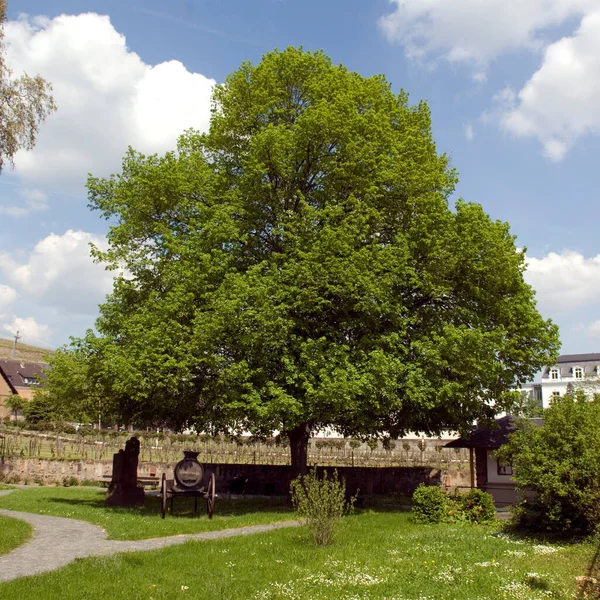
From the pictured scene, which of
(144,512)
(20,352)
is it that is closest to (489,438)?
(144,512)

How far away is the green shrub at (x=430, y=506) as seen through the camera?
17.7 m

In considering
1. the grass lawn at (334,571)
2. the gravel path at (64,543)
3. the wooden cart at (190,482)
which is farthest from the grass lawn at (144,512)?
the grass lawn at (334,571)

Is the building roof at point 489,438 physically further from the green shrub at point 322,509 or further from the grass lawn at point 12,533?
the grass lawn at point 12,533

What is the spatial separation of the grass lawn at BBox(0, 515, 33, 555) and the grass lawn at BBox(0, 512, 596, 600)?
2787 mm

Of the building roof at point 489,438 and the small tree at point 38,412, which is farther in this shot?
the small tree at point 38,412

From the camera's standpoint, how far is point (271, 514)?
64.7 ft

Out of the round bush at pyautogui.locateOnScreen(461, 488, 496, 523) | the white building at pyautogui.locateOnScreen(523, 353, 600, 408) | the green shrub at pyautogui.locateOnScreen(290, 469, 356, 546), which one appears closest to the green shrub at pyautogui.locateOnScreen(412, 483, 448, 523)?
the round bush at pyautogui.locateOnScreen(461, 488, 496, 523)

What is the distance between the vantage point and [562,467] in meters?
14.1

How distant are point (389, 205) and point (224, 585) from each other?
51.5 ft

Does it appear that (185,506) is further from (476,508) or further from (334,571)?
(334,571)

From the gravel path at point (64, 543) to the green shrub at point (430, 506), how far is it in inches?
141

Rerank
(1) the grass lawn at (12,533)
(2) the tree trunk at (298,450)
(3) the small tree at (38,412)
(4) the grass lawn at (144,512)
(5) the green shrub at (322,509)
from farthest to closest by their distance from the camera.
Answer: (3) the small tree at (38,412) → (2) the tree trunk at (298,450) → (4) the grass lawn at (144,512) → (5) the green shrub at (322,509) → (1) the grass lawn at (12,533)

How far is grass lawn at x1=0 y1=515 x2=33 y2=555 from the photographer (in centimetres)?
1277

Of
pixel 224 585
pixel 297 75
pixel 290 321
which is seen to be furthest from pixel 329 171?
pixel 224 585
